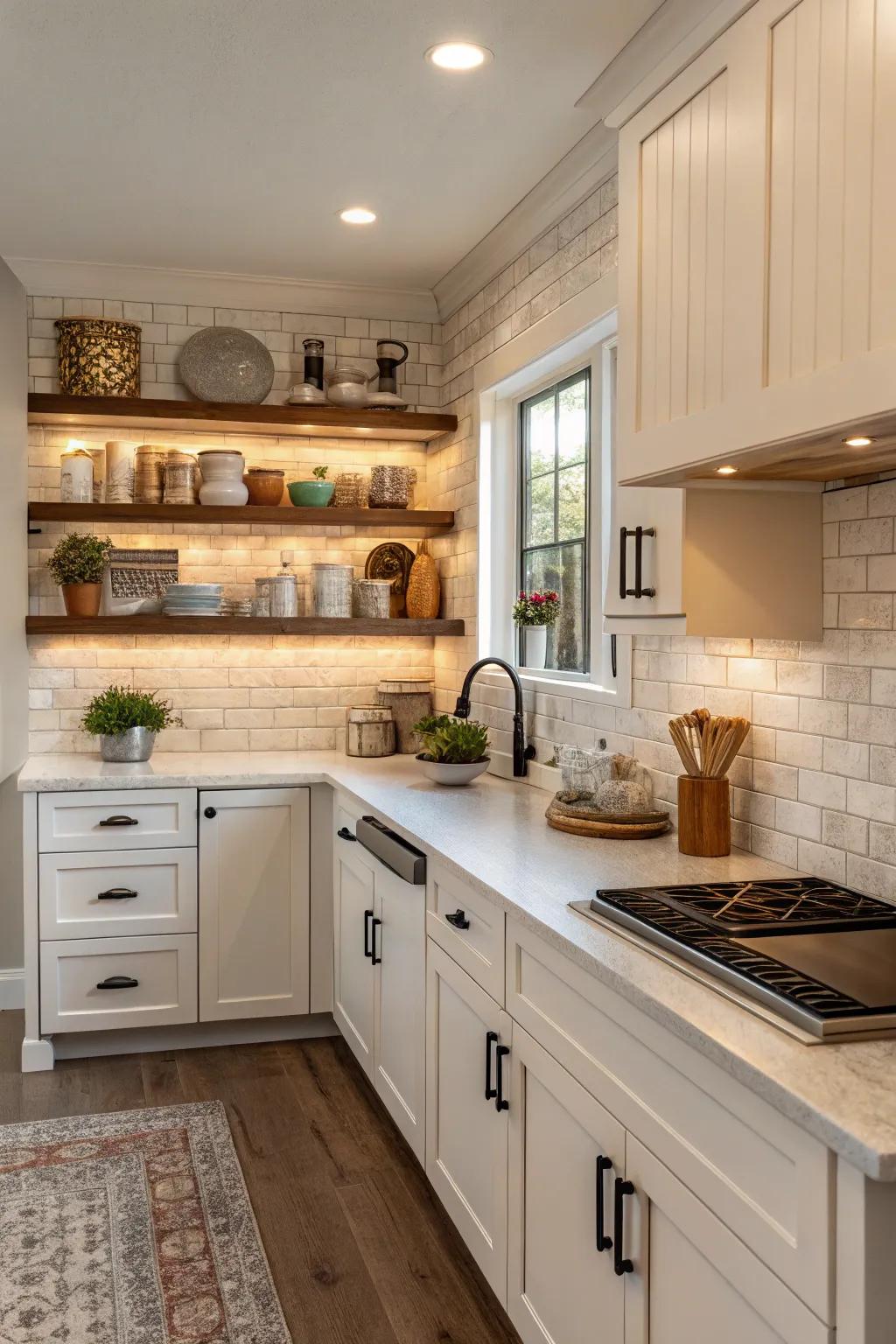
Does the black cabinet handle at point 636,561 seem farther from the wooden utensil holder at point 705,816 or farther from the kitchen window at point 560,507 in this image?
the kitchen window at point 560,507

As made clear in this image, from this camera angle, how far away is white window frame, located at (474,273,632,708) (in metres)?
3.23

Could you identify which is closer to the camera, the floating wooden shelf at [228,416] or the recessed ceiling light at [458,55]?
the recessed ceiling light at [458,55]

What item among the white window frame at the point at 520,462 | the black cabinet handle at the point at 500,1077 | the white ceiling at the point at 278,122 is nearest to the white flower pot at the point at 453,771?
the white window frame at the point at 520,462

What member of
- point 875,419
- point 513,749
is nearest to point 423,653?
point 513,749

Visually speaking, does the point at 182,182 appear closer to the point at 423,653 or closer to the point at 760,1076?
the point at 423,653

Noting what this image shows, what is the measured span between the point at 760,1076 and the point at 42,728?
3.57 m

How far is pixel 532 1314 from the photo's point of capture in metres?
2.09

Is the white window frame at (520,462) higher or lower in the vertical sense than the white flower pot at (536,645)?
higher

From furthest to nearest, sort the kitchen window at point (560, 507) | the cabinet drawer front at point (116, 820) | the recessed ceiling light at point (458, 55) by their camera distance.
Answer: the cabinet drawer front at point (116, 820), the kitchen window at point (560, 507), the recessed ceiling light at point (458, 55)

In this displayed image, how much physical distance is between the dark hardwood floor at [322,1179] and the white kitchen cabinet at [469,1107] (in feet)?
0.45

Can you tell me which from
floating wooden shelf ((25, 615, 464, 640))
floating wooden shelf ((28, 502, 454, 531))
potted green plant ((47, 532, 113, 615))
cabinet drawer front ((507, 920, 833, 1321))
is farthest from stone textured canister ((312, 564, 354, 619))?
cabinet drawer front ((507, 920, 833, 1321))

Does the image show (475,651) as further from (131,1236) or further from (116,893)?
(131,1236)

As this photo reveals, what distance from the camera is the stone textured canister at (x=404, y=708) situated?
4539 mm

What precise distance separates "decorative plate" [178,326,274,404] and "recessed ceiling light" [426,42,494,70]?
1869 mm
